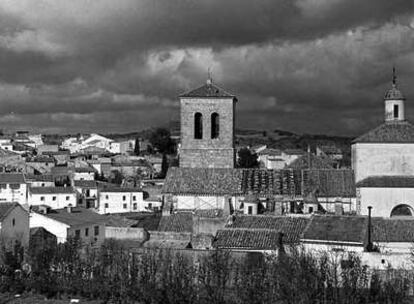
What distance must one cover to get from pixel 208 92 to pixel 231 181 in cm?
793

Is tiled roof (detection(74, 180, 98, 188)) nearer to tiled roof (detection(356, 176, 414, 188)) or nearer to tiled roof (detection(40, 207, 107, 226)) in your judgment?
tiled roof (detection(40, 207, 107, 226))

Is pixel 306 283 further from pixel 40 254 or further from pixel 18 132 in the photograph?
pixel 18 132

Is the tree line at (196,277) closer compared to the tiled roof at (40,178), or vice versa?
the tree line at (196,277)

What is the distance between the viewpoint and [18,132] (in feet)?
542

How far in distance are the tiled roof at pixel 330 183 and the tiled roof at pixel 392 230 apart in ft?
24.7

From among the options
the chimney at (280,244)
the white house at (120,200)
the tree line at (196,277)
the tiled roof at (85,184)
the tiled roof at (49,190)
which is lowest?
the tree line at (196,277)

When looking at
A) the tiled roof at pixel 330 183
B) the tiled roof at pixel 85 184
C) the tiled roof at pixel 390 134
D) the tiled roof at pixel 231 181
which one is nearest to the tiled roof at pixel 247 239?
the tiled roof at pixel 231 181

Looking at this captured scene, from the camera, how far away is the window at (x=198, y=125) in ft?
150

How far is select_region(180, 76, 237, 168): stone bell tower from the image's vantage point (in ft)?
148

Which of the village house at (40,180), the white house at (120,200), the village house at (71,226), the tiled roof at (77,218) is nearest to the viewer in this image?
the village house at (71,226)

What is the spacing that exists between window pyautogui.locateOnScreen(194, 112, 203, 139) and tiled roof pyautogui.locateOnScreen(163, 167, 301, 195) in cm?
423

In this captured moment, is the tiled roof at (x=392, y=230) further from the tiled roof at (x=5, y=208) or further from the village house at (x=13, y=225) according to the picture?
the tiled roof at (x=5, y=208)

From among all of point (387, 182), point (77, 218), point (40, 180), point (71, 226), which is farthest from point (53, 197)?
point (387, 182)

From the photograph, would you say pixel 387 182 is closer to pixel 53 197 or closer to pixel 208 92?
pixel 208 92
